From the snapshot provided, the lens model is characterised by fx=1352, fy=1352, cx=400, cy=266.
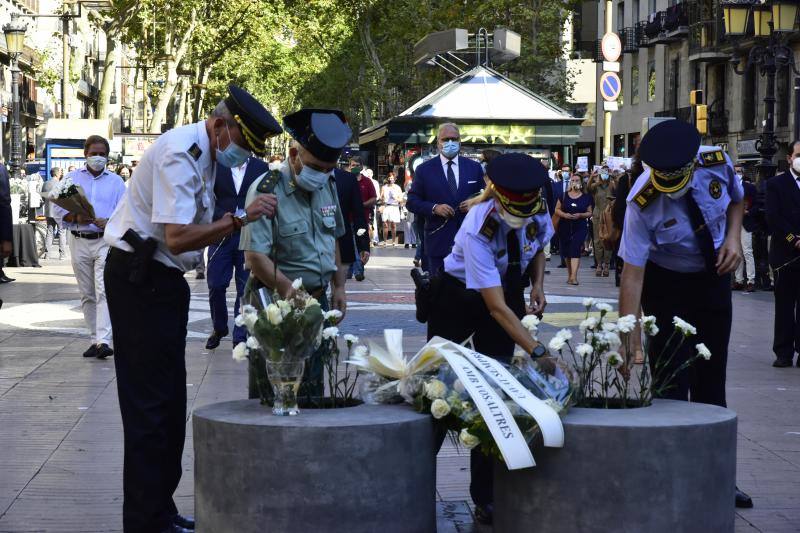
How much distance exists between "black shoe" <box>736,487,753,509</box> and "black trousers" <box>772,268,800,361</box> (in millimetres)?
5276

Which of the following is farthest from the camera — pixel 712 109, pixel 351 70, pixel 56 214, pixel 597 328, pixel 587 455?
pixel 351 70

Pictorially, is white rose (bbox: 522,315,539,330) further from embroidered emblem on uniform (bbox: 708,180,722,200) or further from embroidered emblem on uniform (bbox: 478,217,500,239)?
embroidered emblem on uniform (bbox: 708,180,722,200)

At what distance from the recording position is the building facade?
4631cm

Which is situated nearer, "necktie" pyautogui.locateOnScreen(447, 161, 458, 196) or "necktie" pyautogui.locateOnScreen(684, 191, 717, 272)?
"necktie" pyautogui.locateOnScreen(684, 191, 717, 272)

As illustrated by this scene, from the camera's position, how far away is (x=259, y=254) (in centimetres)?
632

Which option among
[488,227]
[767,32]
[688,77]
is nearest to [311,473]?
[488,227]

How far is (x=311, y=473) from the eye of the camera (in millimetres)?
4883

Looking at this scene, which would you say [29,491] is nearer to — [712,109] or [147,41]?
[712,109]

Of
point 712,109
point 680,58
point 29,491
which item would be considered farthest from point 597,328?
point 680,58

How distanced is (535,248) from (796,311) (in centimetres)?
631

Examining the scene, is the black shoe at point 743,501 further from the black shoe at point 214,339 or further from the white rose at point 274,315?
the black shoe at point 214,339

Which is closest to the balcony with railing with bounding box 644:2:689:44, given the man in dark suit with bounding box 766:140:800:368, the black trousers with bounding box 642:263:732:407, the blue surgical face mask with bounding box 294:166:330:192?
the man in dark suit with bounding box 766:140:800:368

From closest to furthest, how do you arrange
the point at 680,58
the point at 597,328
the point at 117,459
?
the point at 597,328, the point at 117,459, the point at 680,58

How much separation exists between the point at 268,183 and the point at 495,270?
1.17 m
